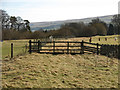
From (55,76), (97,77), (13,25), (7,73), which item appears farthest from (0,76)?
(13,25)

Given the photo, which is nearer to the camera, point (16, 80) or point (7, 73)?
point (16, 80)

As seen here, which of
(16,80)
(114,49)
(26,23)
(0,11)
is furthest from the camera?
(26,23)

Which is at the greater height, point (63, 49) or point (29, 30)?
point (29, 30)

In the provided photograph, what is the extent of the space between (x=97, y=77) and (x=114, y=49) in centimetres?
853

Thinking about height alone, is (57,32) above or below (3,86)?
above

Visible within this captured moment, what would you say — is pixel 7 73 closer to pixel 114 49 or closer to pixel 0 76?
pixel 0 76

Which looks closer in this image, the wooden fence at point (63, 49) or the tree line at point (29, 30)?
the wooden fence at point (63, 49)

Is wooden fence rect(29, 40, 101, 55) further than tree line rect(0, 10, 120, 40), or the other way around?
tree line rect(0, 10, 120, 40)

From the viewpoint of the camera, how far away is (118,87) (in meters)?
6.86

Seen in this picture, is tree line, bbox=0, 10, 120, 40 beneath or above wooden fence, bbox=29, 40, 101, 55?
above

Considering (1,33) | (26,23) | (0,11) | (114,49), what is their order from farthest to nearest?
1. (26,23)
2. (0,11)
3. (1,33)
4. (114,49)

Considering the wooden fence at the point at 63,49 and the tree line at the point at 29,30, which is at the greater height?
the tree line at the point at 29,30

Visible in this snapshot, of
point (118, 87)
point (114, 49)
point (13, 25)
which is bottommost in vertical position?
point (118, 87)

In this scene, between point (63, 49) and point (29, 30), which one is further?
point (29, 30)
